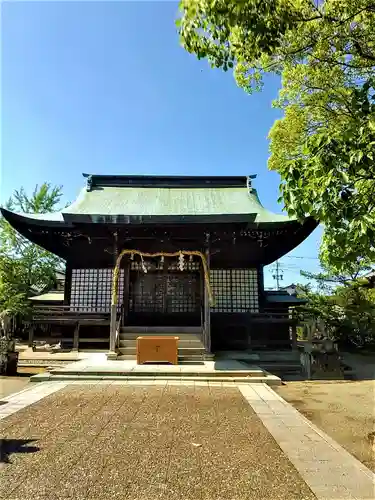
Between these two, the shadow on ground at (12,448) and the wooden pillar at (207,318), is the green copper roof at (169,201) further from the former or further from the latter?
the shadow on ground at (12,448)

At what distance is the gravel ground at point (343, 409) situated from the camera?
15.1 feet

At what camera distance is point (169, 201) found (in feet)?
51.6

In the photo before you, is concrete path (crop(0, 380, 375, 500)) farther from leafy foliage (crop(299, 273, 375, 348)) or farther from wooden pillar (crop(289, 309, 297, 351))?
leafy foliage (crop(299, 273, 375, 348))

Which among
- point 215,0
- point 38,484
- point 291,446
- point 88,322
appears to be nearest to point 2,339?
point 88,322

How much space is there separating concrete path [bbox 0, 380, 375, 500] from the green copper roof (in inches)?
334

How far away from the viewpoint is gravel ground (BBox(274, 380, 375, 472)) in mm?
4590

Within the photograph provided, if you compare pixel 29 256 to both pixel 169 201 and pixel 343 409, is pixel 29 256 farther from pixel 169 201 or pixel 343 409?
pixel 343 409

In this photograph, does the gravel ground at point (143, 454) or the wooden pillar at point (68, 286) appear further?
the wooden pillar at point (68, 286)

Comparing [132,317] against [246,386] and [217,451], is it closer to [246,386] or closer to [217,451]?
[246,386]

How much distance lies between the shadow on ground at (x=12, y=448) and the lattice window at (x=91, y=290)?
33.7 ft

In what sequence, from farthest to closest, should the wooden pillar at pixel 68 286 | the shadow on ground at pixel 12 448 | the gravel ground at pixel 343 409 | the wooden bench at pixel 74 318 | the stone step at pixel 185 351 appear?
the wooden pillar at pixel 68 286 < the wooden bench at pixel 74 318 < the stone step at pixel 185 351 < the gravel ground at pixel 343 409 < the shadow on ground at pixel 12 448

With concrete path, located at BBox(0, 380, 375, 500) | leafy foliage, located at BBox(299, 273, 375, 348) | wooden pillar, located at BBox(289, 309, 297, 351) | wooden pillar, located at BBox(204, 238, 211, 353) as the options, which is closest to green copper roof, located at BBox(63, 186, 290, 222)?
wooden pillar, located at BBox(204, 238, 211, 353)

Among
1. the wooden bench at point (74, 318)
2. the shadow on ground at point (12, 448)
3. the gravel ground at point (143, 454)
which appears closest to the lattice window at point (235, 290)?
the wooden bench at point (74, 318)

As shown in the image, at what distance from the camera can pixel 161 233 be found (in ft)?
41.7
